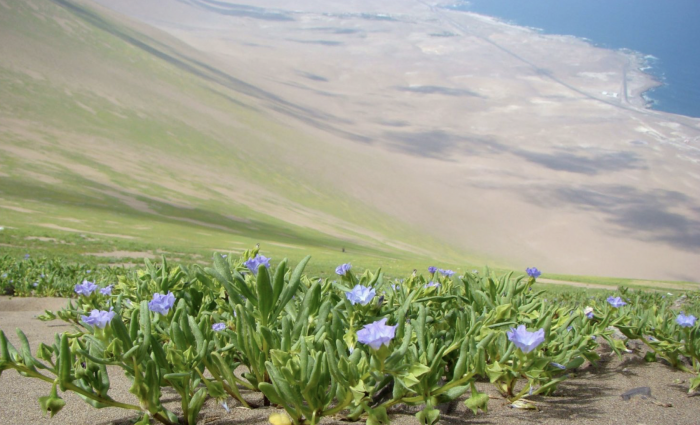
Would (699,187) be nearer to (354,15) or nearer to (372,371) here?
(372,371)

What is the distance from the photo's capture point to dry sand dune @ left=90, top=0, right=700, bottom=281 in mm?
48844

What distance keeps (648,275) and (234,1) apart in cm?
16983

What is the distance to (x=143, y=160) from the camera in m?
35.3

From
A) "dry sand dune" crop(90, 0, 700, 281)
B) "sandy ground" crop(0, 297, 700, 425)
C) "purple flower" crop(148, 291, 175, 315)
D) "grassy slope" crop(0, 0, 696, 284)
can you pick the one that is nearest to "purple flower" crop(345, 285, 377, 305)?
"sandy ground" crop(0, 297, 700, 425)

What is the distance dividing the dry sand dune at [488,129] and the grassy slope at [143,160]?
6848mm

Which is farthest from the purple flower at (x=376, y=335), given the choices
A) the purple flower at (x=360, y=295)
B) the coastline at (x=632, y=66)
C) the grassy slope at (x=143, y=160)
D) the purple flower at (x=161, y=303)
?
the coastline at (x=632, y=66)

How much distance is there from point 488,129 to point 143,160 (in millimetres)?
57755

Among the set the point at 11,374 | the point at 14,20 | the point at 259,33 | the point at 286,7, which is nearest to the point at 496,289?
the point at 11,374

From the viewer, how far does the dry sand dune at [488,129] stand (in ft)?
160

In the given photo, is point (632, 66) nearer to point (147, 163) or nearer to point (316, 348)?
point (147, 163)

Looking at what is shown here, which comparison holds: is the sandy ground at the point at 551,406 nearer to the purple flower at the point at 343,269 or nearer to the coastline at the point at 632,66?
the purple flower at the point at 343,269

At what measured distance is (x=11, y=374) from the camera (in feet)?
8.41

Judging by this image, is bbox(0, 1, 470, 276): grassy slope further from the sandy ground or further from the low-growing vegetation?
the low-growing vegetation

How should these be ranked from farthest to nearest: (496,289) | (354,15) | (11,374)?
(354,15)
(496,289)
(11,374)
